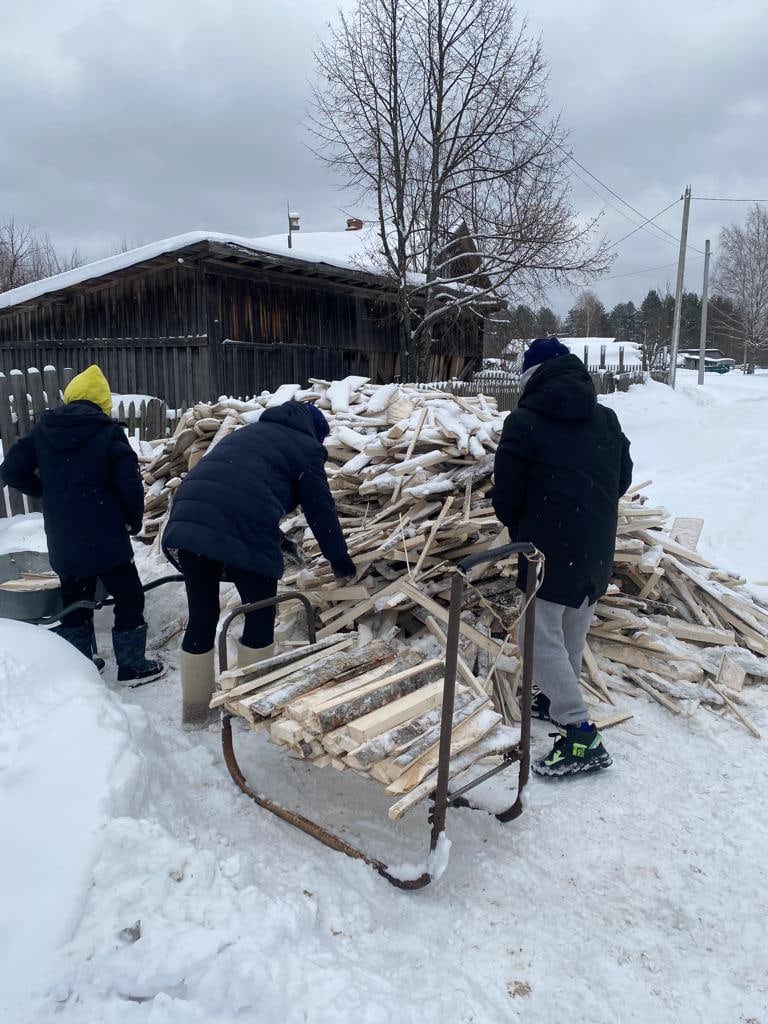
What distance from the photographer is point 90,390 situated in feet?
13.9

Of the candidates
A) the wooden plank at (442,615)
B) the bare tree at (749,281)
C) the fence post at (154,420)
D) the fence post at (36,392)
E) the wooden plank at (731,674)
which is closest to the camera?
the wooden plank at (442,615)

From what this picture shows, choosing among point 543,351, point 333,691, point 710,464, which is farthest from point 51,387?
point 710,464

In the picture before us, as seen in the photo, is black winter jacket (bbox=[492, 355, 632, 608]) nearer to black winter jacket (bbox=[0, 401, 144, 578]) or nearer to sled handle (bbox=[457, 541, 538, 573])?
sled handle (bbox=[457, 541, 538, 573])

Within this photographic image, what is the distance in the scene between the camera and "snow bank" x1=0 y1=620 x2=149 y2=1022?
5.95 feet

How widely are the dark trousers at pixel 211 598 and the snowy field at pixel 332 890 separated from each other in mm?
520

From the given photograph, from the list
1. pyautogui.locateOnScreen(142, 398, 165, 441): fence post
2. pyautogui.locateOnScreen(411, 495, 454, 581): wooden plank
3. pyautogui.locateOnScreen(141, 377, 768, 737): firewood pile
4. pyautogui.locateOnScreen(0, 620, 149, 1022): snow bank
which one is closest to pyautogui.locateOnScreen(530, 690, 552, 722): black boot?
pyautogui.locateOnScreen(141, 377, 768, 737): firewood pile

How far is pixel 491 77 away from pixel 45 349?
42.9 ft

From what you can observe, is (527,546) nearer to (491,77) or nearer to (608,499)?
(608,499)

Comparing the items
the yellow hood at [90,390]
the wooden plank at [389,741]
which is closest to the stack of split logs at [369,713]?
the wooden plank at [389,741]

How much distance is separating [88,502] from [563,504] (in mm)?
2810

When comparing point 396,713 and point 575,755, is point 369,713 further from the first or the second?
point 575,755

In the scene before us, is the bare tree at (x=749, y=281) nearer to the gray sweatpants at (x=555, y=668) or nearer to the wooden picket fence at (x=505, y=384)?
the wooden picket fence at (x=505, y=384)

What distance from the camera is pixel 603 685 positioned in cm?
436

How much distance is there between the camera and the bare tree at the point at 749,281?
4822 centimetres
